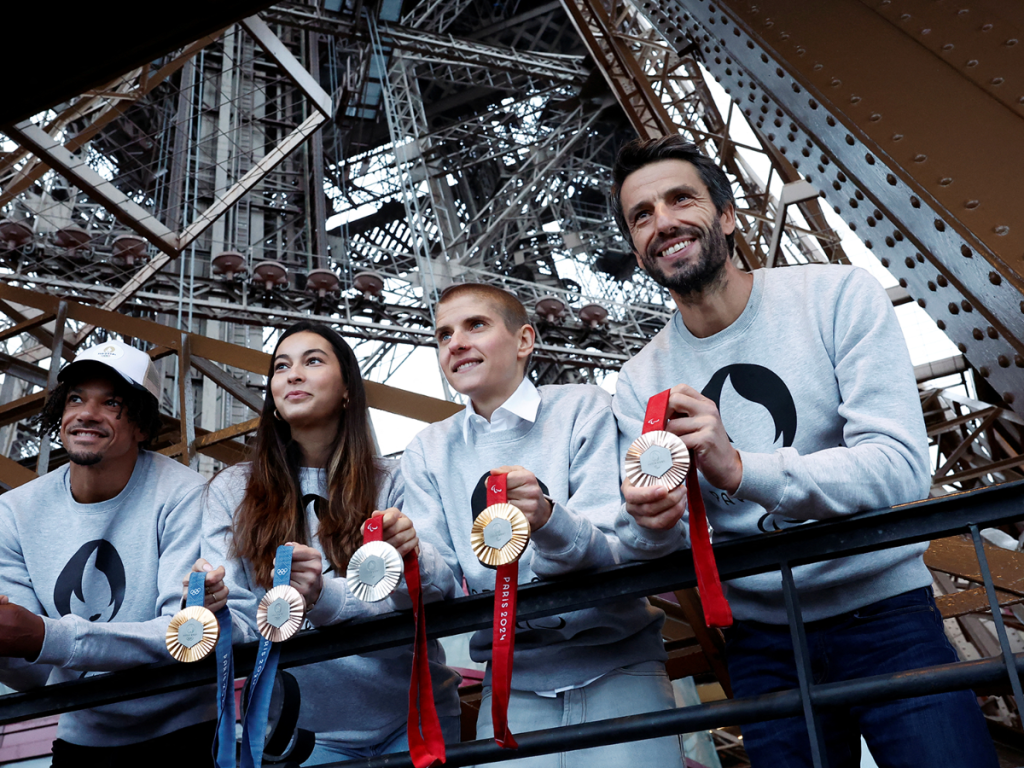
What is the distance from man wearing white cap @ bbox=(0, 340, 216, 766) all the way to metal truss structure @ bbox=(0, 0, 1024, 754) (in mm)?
1271

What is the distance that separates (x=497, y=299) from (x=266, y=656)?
1.22 m

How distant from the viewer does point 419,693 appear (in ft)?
5.93

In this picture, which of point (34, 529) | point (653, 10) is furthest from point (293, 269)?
point (34, 529)

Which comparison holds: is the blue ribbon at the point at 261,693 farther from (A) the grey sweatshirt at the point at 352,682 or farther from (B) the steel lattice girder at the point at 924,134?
(B) the steel lattice girder at the point at 924,134

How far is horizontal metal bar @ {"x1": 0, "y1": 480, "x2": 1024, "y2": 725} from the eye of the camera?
148cm

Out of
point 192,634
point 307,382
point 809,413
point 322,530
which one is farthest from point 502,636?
point 307,382

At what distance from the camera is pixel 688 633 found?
5.58 metres

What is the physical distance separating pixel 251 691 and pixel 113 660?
1.76 feet

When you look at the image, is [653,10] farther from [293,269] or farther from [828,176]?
[293,269]

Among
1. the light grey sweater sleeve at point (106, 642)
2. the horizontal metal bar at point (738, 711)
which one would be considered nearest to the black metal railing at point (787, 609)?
the horizontal metal bar at point (738, 711)

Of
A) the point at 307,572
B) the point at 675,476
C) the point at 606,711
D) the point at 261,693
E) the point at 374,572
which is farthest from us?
the point at 606,711

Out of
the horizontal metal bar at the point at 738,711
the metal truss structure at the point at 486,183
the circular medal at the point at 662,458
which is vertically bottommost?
the horizontal metal bar at the point at 738,711

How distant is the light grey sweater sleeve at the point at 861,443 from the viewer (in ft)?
5.39

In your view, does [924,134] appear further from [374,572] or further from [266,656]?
[266,656]
